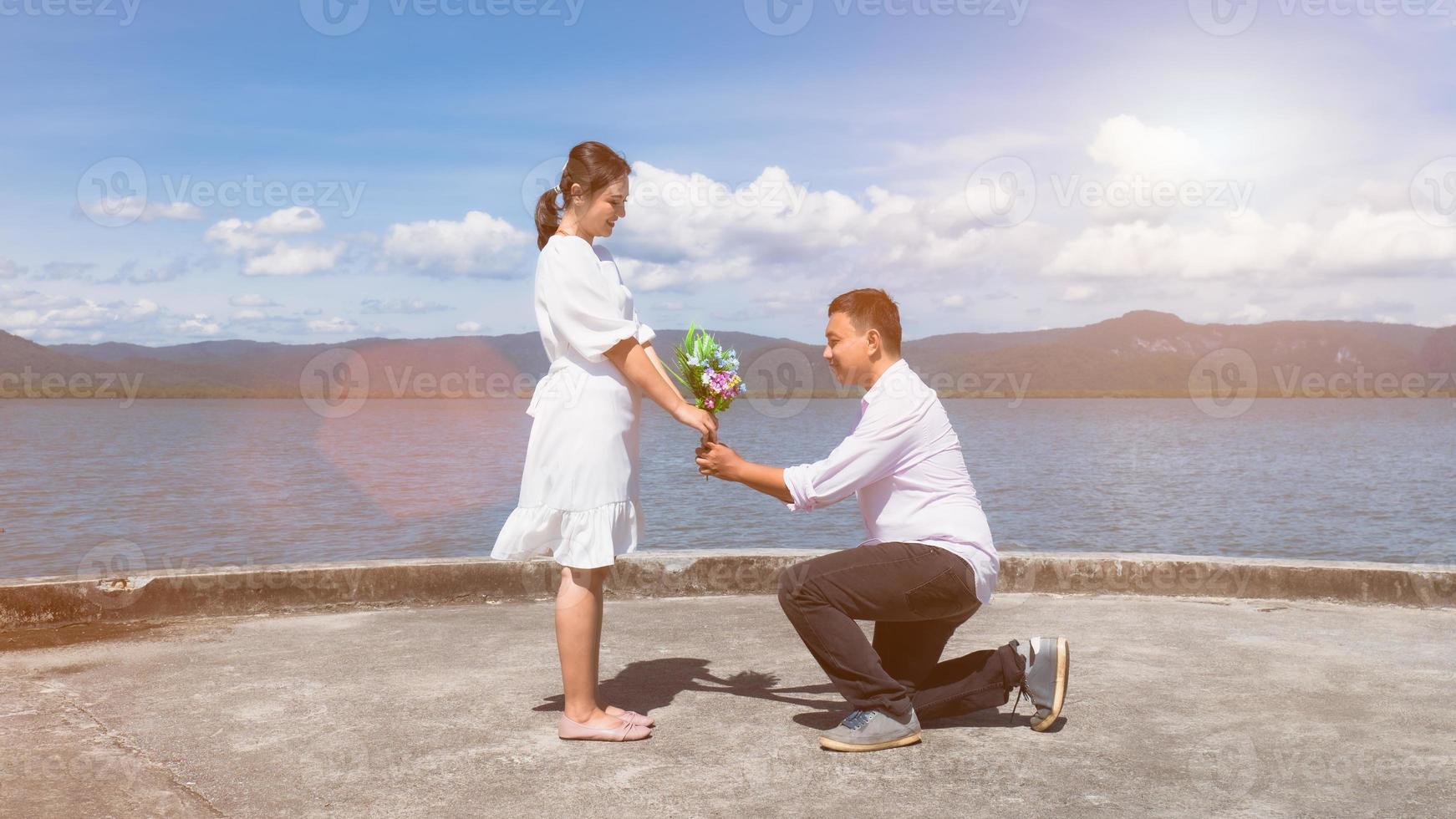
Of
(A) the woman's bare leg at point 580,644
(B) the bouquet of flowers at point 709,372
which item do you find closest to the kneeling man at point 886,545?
(B) the bouquet of flowers at point 709,372

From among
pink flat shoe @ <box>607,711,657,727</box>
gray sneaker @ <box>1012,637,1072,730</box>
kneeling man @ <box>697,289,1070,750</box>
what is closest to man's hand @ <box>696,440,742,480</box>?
kneeling man @ <box>697,289,1070,750</box>

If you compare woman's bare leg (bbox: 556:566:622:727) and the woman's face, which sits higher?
the woman's face

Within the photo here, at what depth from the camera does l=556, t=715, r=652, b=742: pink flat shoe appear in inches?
157

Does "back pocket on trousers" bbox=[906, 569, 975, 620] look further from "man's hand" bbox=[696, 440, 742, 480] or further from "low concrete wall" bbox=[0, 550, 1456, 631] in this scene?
"low concrete wall" bbox=[0, 550, 1456, 631]

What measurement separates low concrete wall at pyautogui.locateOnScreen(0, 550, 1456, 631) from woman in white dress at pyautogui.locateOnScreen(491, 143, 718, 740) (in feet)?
8.66

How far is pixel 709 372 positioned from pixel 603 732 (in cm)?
135

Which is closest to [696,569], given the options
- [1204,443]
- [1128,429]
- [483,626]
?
[483,626]

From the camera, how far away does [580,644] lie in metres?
4.06

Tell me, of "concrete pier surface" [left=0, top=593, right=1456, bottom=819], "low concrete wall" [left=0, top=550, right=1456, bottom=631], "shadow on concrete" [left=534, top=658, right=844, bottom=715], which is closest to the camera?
"concrete pier surface" [left=0, top=593, right=1456, bottom=819]

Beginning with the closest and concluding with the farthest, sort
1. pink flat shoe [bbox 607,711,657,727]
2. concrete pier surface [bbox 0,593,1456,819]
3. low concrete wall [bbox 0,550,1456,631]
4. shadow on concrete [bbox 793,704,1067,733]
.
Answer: concrete pier surface [bbox 0,593,1456,819], pink flat shoe [bbox 607,711,657,727], shadow on concrete [bbox 793,704,1067,733], low concrete wall [bbox 0,550,1456,631]

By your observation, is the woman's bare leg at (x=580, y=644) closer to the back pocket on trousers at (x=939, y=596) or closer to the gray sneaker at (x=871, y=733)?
the gray sneaker at (x=871, y=733)

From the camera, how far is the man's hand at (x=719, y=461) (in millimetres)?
3906

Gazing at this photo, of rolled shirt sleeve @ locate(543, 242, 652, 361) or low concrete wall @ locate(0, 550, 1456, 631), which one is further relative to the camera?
low concrete wall @ locate(0, 550, 1456, 631)

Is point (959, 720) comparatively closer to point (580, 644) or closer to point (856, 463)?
point (856, 463)
